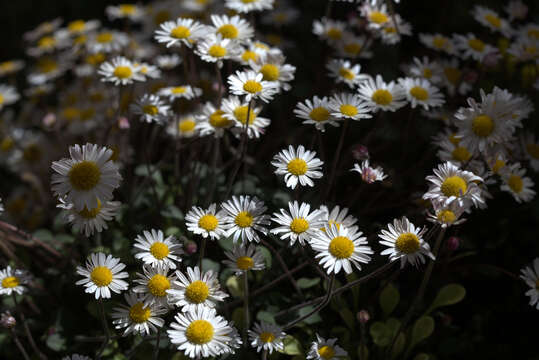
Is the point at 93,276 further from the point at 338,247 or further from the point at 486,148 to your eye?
the point at 486,148

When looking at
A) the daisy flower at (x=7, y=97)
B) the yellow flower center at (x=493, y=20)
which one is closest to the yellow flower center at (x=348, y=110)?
the yellow flower center at (x=493, y=20)

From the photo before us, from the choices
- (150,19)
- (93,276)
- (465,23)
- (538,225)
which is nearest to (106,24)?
(150,19)

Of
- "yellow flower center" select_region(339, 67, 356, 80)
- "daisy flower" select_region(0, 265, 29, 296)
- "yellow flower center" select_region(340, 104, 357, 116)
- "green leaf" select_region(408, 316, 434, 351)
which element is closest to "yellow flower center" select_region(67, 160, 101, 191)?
"daisy flower" select_region(0, 265, 29, 296)

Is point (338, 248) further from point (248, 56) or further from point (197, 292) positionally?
point (248, 56)

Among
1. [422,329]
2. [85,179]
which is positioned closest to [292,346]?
[422,329]

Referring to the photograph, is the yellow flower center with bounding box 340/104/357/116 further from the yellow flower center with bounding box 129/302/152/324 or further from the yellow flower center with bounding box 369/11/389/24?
the yellow flower center with bounding box 129/302/152/324
